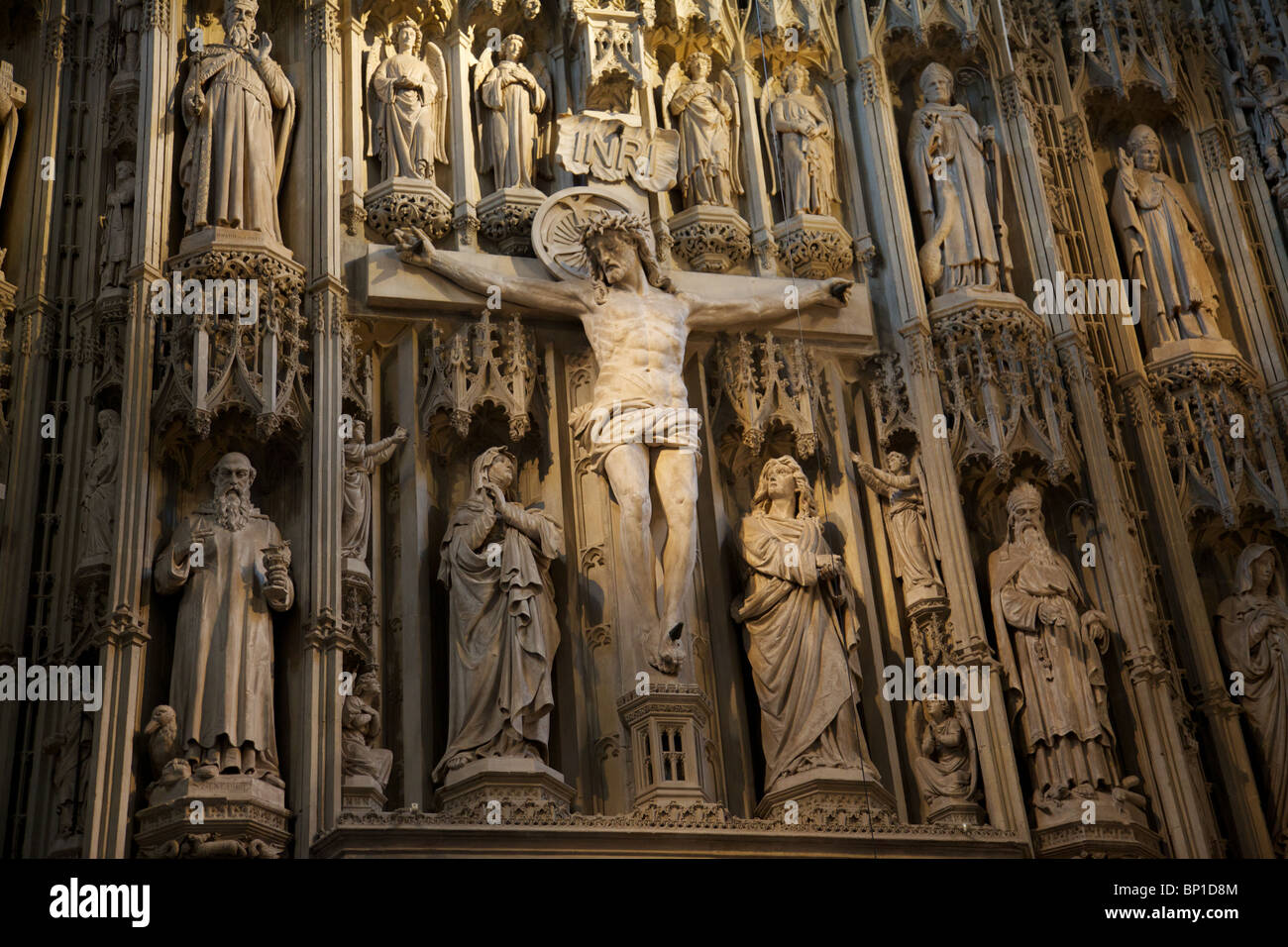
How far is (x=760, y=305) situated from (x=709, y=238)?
74cm

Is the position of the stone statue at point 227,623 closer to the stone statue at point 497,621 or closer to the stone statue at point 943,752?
the stone statue at point 497,621

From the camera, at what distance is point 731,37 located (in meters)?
14.8

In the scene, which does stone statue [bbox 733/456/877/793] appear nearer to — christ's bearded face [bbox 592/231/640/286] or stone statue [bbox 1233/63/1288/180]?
christ's bearded face [bbox 592/231/640/286]

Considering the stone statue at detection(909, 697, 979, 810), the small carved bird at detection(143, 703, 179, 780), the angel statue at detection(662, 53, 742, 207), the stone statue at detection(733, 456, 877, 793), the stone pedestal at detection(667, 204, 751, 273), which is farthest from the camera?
the angel statue at detection(662, 53, 742, 207)

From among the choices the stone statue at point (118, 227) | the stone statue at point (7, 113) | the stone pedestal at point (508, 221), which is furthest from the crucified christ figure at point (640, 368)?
the stone statue at point (7, 113)

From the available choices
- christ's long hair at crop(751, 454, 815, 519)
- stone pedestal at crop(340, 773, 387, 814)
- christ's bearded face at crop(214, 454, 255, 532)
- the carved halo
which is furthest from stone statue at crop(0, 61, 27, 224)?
christ's long hair at crop(751, 454, 815, 519)

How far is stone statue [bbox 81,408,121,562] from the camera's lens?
1162 centimetres

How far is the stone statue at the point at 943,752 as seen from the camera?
11945mm

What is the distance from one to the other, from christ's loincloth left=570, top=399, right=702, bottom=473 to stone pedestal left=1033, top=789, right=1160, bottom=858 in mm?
3165

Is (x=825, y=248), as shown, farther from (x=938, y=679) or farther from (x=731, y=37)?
(x=938, y=679)
